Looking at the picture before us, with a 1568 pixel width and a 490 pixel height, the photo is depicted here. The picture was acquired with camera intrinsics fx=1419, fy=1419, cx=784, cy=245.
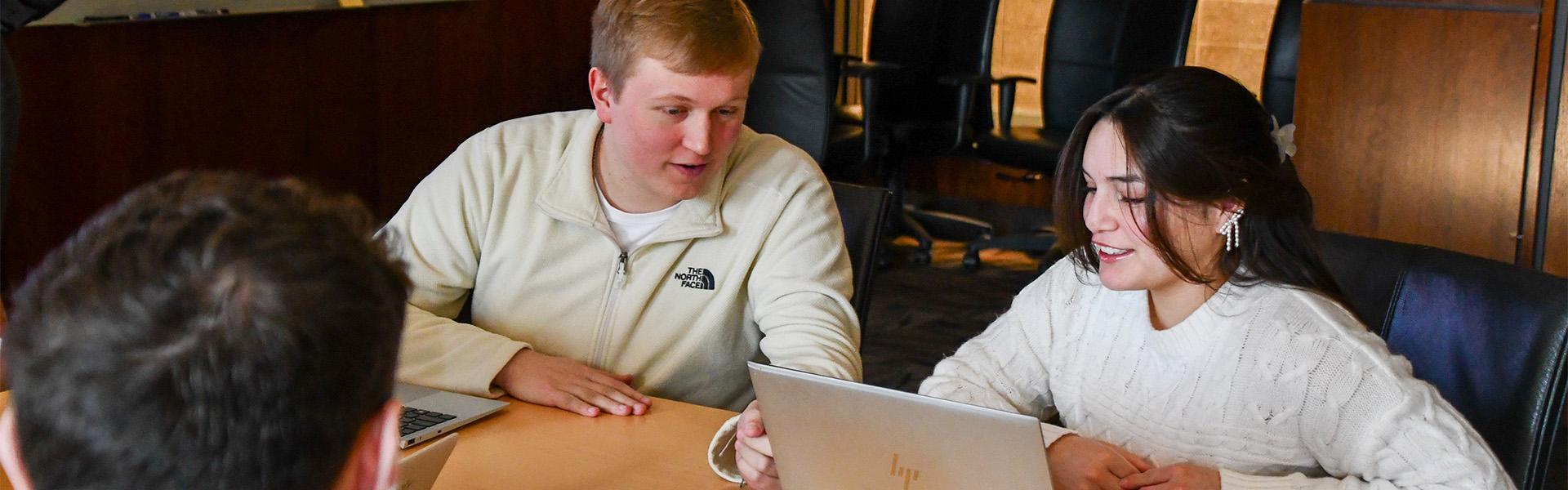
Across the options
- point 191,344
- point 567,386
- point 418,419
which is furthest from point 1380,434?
point 191,344

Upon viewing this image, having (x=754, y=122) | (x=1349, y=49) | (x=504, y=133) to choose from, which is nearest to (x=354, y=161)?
(x=754, y=122)

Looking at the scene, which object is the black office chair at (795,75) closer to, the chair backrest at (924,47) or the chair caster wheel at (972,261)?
the chair backrest at (924,47)

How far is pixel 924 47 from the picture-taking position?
15.4 ft

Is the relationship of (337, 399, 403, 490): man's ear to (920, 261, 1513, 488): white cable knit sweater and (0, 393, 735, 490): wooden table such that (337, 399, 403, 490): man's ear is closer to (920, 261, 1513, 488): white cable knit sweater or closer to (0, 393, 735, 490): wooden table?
(0, 393, 735, 490): wooden table

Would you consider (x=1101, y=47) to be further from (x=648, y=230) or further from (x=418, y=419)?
(x=418, y=419)

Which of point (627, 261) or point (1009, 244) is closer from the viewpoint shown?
point (627, 261)

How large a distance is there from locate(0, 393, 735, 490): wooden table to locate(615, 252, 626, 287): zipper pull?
9.6 inches

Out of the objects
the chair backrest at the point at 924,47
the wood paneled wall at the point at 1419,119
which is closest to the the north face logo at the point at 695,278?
the wood paneled wall at the point at 1419,119

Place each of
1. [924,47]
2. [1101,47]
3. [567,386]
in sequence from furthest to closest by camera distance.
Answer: [924,47]
[1101,47]
[567,386]

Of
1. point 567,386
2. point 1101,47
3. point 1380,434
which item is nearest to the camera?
point 1380,434

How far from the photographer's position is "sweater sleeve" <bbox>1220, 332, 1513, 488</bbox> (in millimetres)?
1209

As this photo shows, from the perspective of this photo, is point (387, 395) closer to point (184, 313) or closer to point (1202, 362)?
point (184, 313)

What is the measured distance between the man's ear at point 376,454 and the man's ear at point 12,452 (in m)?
0.13

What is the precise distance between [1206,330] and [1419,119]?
6.08 ft
